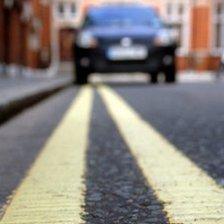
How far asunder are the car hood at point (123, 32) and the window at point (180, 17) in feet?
78.0

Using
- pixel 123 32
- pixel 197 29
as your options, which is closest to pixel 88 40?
pixel 123 32

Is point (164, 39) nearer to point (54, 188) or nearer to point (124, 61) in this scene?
point (124, 61)

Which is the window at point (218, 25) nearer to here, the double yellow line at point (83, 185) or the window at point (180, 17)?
the window at point (180, 17)

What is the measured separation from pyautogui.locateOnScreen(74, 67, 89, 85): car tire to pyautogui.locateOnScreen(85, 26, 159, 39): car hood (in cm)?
83

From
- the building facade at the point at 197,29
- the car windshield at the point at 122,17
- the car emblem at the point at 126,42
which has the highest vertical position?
the car windshield at the point at 122,17

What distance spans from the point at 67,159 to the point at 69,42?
114 feet

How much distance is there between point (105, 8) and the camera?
51.4ft

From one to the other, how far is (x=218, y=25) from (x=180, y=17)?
2084 millimetres

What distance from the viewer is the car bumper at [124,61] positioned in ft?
45.4

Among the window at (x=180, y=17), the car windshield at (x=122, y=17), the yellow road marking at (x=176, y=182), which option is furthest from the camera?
the window at (x=180, y=17)

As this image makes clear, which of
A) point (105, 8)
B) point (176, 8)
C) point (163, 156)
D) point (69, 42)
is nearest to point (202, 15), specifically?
point (176, 8)

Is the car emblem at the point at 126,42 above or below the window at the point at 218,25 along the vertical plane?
above

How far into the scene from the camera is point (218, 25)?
1496 inches

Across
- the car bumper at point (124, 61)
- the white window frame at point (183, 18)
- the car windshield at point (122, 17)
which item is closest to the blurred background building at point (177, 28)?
the white window frame at point (183, 18)
